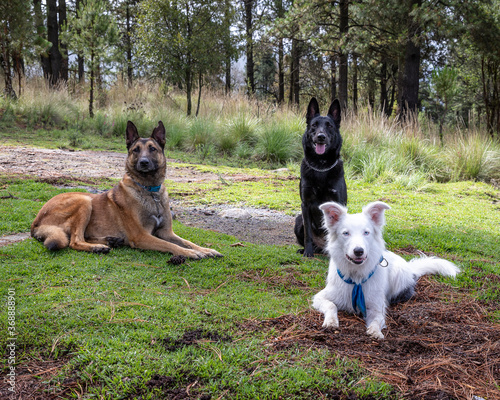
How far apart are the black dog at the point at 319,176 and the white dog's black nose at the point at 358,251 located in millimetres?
2056

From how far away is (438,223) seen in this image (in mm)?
6871

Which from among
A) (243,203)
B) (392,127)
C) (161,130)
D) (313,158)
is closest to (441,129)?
(392,127)

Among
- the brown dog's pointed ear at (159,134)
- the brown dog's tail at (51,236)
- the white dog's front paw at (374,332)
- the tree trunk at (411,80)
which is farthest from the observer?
the tree trunk at (411,80)

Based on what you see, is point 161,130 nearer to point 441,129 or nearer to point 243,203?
point 243,203

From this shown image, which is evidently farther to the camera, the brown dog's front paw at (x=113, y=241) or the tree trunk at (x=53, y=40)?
the tree trunk at (x=53, y=40)

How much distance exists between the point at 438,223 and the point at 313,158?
3.15m

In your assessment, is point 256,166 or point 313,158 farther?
point 256,166

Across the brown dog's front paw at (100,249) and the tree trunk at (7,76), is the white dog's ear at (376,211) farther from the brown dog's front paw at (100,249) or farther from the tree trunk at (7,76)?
the tree trunk at (7,76)

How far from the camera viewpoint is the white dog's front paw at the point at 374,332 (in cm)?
284

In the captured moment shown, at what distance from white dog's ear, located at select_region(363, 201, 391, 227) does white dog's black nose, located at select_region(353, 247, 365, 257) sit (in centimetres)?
43

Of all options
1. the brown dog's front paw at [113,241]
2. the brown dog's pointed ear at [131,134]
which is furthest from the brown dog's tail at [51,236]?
the brown dog's pointed ear at [131,134]

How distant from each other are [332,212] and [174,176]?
7.34 meters

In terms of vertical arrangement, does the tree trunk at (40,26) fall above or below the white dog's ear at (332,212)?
above

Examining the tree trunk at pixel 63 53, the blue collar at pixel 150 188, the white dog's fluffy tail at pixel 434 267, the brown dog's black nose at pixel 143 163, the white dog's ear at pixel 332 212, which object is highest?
the tree trunk at pixel 63 53
